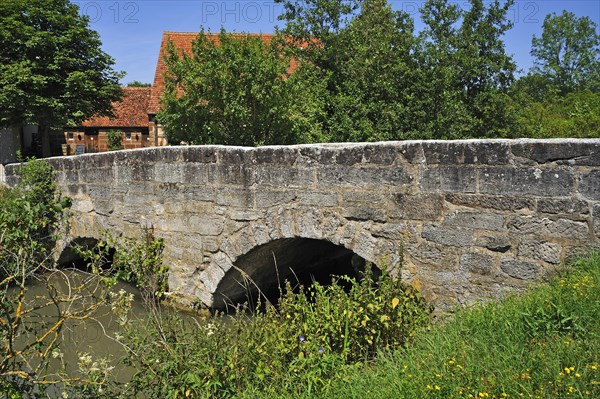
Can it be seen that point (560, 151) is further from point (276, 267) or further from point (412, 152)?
point (276, 267)

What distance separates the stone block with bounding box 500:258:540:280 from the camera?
411 cm

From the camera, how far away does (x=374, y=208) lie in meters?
4.88

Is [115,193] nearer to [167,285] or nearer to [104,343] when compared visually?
[167,285]

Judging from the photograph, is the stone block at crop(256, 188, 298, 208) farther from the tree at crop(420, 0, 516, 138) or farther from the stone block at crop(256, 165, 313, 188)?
the tree at crop(420, 0, 516, 138)

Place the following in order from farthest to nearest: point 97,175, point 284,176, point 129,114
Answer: point 129,114
point 97,175
point 284,176

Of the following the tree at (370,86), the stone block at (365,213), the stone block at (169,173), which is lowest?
the stone block at (365,213)

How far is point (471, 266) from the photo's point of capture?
14.5ft

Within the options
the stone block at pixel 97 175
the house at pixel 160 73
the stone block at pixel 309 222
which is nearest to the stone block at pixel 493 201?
the stone block at pixel 309 222

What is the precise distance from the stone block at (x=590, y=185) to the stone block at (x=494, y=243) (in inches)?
25.9

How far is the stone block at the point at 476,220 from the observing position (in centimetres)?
424

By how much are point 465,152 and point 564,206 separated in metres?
0.81

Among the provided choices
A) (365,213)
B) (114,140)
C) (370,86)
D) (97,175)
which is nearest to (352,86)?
(370,86)

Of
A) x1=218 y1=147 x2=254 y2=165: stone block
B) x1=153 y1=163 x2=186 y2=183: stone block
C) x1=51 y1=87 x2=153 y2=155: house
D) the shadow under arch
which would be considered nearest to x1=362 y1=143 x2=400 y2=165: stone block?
the shadow under arch

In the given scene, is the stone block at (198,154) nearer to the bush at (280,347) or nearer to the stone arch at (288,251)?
the stone arch at (288,251)
